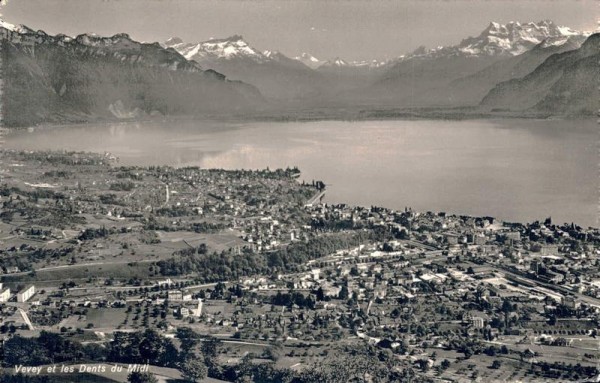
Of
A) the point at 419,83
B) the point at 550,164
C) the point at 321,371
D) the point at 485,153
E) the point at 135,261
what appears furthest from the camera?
the point at 419,83

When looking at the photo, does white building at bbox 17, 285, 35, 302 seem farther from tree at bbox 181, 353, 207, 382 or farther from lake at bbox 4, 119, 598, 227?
lake at bbox 4, 119, 598, 227

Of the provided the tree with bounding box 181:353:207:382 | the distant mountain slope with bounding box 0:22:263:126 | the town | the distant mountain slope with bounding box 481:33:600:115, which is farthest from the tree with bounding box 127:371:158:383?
the distant mountain slope with bounding box 481:33:600:115

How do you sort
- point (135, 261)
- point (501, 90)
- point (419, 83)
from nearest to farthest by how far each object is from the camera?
point (135, 261)
point (501, 90)
point (419, 83)

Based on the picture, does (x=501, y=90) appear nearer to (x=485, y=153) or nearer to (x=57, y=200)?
(x=485, y=153)

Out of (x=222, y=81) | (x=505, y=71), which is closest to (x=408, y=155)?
(x=222, y=81)

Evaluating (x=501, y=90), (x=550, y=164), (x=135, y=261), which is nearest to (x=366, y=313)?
(x=135, y=261)

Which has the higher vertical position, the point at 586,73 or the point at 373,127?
the point at 586,73
